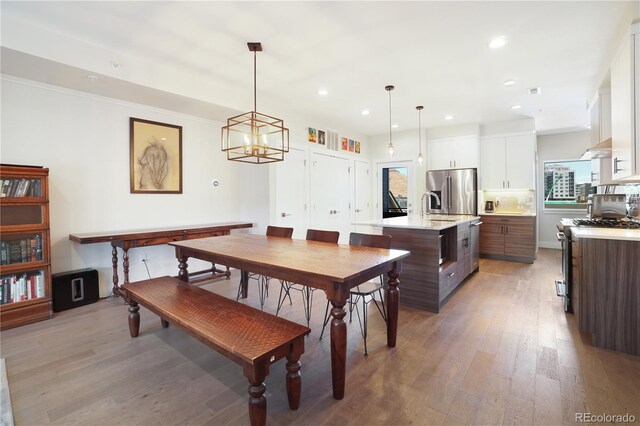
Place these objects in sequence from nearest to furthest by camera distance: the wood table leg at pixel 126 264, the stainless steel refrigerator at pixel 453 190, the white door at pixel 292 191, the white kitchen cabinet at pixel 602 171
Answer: the white kitchen cabinet at pixel 602 171
the wood table leg at pixel 126 264
the white door at pixel 292 191
the stainless steel refrigerator at pixel 453 190

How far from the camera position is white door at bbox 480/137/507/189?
5961mm

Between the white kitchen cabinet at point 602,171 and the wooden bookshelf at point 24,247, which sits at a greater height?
the white kitchen cabinet at point 602,171

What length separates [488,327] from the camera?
2812mm

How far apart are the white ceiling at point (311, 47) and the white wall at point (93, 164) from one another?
280 millimetres

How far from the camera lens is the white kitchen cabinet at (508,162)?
224 inches

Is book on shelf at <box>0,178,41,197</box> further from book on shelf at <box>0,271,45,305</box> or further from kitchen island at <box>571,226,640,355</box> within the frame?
kitchen island at <box>571,226,640,355</box>

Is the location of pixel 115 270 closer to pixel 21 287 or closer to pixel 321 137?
pixel 21 287

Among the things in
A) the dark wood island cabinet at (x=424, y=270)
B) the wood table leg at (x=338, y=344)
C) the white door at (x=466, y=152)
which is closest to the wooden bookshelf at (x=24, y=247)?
the wood table leg at (x=338, y=344)

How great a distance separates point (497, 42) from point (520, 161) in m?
3.59

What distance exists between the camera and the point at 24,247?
119 inches

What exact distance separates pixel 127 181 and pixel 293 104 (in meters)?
2.75

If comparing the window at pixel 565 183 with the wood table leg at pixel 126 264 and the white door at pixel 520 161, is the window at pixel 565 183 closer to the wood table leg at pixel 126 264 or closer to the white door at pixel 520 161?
the white door at pixel 520 161

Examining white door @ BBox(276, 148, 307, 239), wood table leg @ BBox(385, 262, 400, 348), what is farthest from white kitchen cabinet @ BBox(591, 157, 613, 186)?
white door @ BBox(276, 148, 307, 239)

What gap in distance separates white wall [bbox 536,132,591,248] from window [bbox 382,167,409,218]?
3239mm
